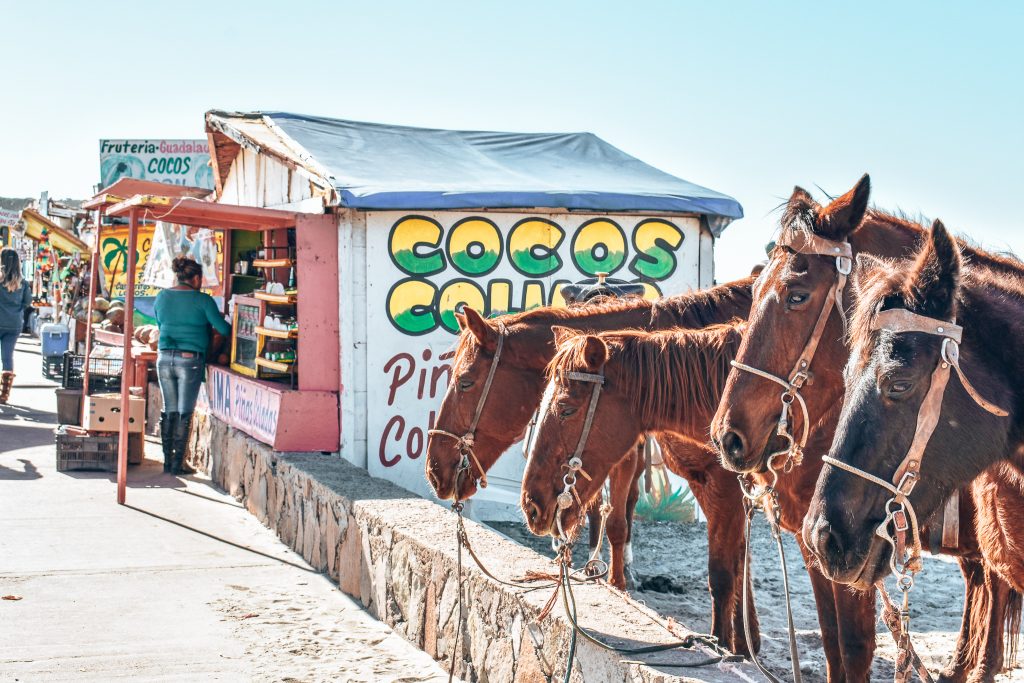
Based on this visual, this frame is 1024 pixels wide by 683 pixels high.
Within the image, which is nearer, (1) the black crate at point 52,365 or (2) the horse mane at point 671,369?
(2) the horse mane at point 671,369

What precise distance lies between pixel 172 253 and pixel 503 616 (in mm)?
10153

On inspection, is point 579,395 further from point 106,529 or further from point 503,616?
point 106,529

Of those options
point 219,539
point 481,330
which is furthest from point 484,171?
point 481,330

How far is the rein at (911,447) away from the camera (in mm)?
2418

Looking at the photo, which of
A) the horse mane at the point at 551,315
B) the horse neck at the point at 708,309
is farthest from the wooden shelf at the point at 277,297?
the horse neck at the point at 708,309

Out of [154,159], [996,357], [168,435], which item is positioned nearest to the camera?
[996,357]

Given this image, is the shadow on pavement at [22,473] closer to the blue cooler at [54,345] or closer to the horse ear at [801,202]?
the blue cooler at [54,345]

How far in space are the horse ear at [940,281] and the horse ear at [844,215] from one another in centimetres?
114

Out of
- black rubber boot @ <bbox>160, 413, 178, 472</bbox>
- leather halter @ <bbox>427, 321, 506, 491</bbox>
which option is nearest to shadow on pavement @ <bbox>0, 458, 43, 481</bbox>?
black rubber boot @ <bbox>160, 413, 178, 472</bbox>

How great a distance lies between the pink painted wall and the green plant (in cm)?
281

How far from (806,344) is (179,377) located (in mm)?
8087

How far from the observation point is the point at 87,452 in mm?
10398

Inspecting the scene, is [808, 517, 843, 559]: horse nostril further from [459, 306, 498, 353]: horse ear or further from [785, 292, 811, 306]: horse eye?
[459, 306, 498, 353]: horse ear

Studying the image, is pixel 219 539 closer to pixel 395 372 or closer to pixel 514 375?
pixel 395 372
